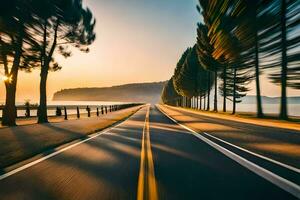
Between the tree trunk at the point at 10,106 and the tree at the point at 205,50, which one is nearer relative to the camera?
the tree trunk at the point at 10,106

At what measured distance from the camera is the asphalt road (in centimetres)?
520

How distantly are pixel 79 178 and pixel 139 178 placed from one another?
1172mm

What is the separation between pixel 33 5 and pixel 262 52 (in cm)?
2023

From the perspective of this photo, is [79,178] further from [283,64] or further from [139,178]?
[283,64]

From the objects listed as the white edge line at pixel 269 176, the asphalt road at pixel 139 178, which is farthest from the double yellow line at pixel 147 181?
the white edge line at pixel 269 176

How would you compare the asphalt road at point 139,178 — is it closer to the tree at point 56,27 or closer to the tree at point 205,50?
the tree at point 56,27

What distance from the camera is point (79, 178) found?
639 cm

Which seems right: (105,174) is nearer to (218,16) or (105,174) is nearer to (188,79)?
(218,16)

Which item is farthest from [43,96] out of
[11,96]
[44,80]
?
[11,96]

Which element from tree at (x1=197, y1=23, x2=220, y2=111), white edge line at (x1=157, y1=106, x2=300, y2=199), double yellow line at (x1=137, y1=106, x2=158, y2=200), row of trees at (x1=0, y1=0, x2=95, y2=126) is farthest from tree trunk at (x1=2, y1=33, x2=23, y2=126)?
tree at (x1=197, y1=23, x2=220, y2=111)

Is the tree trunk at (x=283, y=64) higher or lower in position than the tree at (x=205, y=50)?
lower

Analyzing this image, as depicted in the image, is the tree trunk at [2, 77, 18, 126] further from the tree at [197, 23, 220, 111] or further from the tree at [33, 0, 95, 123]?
the tree at [197, 23, 220, 111]

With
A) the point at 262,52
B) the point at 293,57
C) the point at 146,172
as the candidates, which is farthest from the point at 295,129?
the point at 146,172

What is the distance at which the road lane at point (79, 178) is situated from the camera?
5.25m
